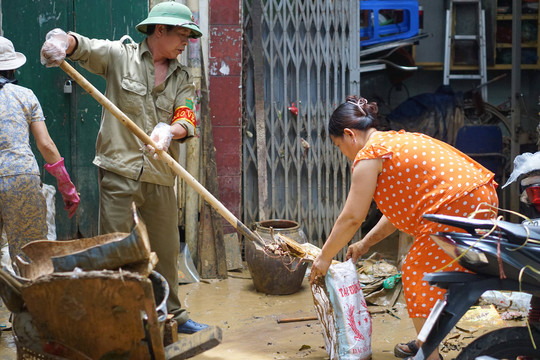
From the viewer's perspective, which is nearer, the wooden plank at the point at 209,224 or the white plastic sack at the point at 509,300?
the white plastic sack at the point at 509,300

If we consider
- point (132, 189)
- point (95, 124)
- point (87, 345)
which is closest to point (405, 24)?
point (95, 124)

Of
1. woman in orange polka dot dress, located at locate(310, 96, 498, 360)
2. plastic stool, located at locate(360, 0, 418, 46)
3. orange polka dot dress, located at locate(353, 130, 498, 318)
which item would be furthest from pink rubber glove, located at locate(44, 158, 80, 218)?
plastic stool, located at locate(360, 0, 418, 46)

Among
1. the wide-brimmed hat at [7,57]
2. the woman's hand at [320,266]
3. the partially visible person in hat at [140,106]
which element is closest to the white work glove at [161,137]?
the partially visible person in hat at [140,106]

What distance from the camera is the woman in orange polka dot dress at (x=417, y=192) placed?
10.4 feet

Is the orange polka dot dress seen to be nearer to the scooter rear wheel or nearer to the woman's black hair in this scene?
the woman's black hair

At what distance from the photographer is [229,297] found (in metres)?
5.36

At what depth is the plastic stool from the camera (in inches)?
326

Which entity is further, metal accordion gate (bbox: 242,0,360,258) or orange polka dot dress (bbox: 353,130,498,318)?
metal accordion gate (bbox: 242,0,360,258)

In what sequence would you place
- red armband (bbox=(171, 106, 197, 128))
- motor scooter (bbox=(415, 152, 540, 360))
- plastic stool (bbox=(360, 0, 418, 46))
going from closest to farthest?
1. motor scooter (bbox=(415, 152, 540, 360))
2. red armband (bbox=(171, 106, 197, 128))
3. plastic stool (bbox=(360, 0, 418, 46))

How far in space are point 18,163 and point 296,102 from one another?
120 inches

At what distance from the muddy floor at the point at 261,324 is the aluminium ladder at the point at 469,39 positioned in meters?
4.40

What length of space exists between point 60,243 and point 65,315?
0.57 m

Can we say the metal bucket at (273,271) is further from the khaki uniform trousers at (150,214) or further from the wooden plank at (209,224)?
the khaki uniform trousers at (150,214)

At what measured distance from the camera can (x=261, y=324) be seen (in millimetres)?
4703
